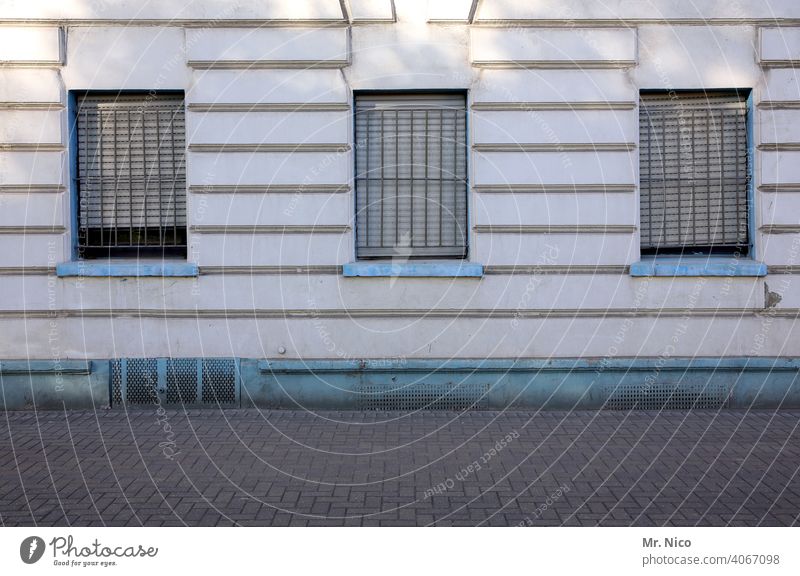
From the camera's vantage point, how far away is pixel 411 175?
10.5 m

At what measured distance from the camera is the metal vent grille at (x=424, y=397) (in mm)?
→ 10125

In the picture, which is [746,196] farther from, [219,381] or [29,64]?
[29,64]

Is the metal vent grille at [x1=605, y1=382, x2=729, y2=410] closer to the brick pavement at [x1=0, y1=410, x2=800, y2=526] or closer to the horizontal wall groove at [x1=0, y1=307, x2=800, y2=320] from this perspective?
the brick pavement at [x1=0, y1=410, x2=800, y2=526]

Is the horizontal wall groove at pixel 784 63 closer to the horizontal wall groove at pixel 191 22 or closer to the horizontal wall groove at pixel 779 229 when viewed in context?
the horizontal wall groove at pixel 779 229

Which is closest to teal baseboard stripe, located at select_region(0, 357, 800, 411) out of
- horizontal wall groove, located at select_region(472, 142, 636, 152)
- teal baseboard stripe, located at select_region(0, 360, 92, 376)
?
teal baseboard stripe, located at select_region(0, 360, 92, 376)

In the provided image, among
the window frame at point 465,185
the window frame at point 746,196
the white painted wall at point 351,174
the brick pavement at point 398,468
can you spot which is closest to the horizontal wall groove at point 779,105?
the white painted wall at point 351,174

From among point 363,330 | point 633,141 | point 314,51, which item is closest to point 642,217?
point 633,141

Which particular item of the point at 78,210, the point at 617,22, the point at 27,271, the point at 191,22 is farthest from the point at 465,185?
the point at 27,271

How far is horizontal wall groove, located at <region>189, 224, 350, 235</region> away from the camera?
1018 cm

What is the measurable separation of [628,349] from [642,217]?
5.71 feet

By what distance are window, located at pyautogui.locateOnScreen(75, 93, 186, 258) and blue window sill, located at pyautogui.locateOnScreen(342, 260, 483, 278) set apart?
231cm

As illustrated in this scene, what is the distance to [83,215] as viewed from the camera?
10.5m

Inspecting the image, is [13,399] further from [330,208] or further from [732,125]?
[732,125]

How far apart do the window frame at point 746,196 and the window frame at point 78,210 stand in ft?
19.2
